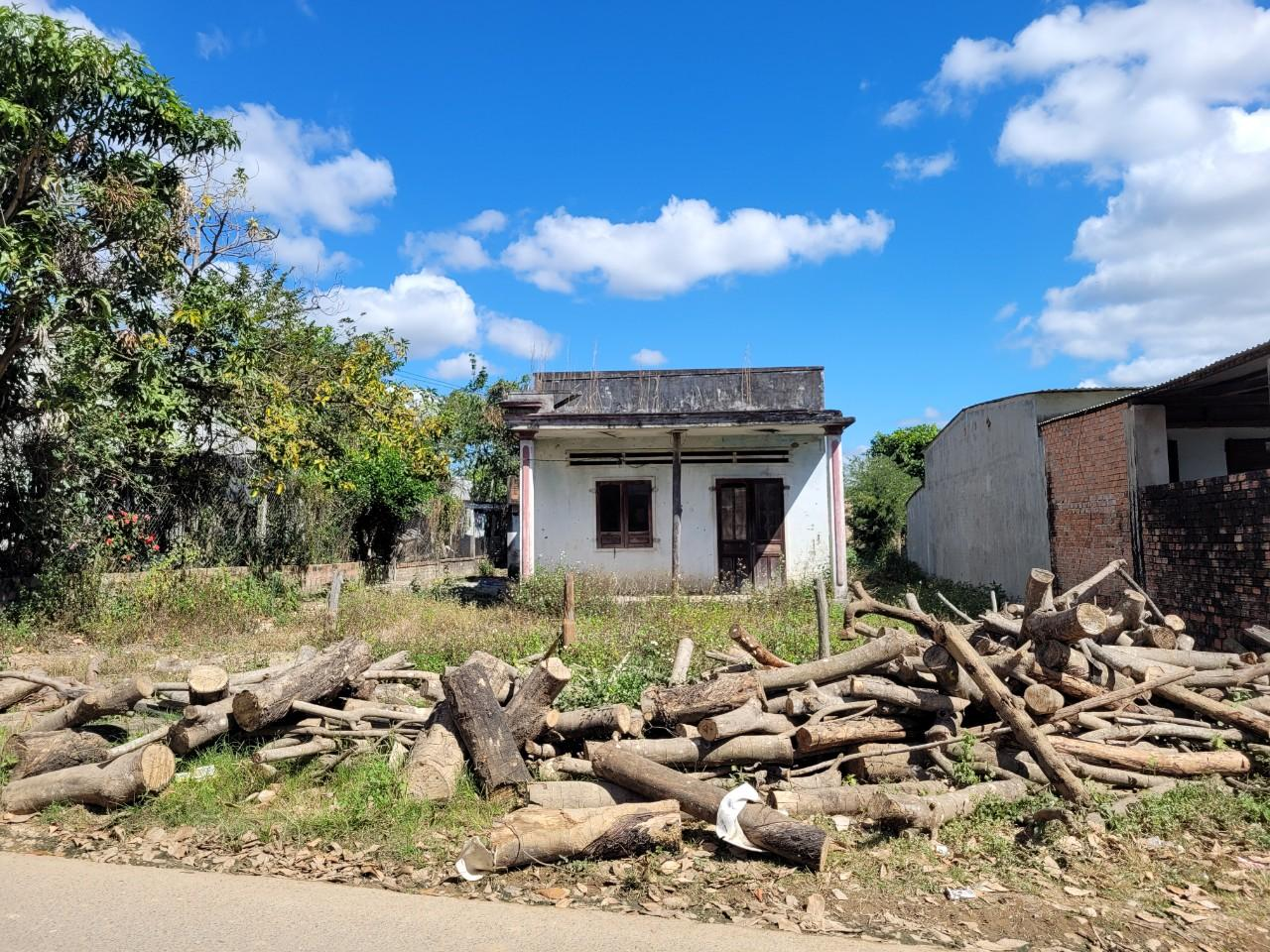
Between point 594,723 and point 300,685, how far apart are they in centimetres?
219

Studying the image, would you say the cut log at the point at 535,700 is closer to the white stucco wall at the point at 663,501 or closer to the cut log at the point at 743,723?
the cut log at the point at 743,723

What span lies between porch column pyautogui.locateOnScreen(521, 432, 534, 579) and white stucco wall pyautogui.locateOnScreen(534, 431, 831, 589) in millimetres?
1100

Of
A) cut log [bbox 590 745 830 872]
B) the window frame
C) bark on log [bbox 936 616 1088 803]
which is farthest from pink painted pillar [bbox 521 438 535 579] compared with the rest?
bark on log [bbox 936 616 1088 803]

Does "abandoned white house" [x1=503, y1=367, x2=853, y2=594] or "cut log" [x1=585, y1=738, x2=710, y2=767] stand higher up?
"abandoned white house" [x1=503, y1=367, x2=853, y2=594]

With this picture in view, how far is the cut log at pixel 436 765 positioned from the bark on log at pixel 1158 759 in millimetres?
3837

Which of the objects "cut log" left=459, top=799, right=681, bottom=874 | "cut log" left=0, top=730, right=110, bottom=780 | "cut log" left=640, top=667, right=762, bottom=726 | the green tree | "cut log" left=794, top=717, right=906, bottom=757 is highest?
the green tree

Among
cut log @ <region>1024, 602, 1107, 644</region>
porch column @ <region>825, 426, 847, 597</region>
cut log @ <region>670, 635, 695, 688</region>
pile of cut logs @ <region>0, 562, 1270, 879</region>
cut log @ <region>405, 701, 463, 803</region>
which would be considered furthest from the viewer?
porch column @ <region>825, 426, 847, 597</region>

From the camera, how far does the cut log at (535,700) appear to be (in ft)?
18.5

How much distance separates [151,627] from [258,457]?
3.29 metres

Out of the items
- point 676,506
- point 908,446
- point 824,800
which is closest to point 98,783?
point 824,800

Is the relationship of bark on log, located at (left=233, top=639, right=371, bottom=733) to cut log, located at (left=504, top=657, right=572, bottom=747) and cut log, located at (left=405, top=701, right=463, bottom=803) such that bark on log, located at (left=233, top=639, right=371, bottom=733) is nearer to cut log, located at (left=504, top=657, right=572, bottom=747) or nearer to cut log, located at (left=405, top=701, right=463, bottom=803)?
cut log, located at (left=405, top=701, right=463, bottom=803)

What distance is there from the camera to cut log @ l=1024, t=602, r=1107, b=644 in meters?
5.55

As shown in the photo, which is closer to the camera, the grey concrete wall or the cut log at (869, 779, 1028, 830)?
the cut log at (869, 779, 1028, 830)

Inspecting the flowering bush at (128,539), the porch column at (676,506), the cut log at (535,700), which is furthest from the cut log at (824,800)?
the flowering bush at (128,539)
